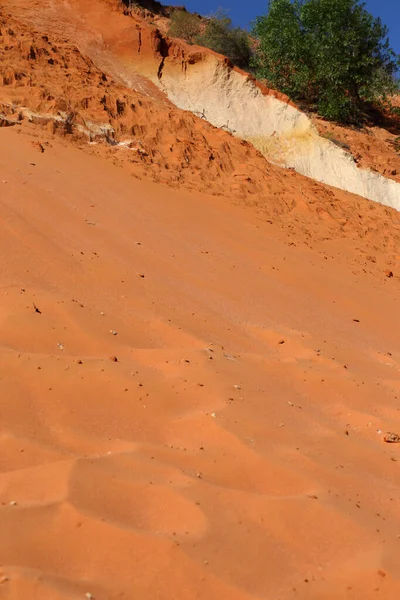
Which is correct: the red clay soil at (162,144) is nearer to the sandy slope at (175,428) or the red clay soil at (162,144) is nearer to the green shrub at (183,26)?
the sandy slope at (175,428)

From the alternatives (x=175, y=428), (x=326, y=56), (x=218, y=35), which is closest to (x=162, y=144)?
(x=175, y=428)

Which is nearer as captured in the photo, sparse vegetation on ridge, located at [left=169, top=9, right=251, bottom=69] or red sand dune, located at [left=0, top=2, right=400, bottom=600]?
red sand dune, located at [left=0, top=2, right=400, bottom=600]

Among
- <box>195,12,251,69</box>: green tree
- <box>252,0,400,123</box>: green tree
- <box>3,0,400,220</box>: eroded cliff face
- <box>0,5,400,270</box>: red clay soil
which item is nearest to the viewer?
<box>0,5,400,270</box>: red clay soil

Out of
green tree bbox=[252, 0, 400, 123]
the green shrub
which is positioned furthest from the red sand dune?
the green shrub

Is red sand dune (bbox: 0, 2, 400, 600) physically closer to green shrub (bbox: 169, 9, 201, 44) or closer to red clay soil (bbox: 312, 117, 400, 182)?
red clay soil (bbox: 312, 117, 400, 182)

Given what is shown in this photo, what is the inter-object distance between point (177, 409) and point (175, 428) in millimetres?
170

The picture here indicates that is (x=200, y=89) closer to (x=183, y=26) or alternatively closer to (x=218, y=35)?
(x=218, y=35)

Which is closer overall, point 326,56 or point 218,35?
point 326,56

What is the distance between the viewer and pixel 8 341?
305 centimetres

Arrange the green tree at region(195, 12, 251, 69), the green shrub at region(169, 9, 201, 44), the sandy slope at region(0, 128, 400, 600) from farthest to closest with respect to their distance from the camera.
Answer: the green shrub at region(169, 9, 201, 44), the green tree at region(195, 12, 251, 69), the sandy slope at region(0, 128, 400, 600)

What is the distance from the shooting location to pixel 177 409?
282cm

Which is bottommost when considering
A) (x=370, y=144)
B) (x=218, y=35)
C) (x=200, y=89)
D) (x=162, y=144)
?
(x=162, y=144)

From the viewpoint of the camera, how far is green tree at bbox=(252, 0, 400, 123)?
20.1 metres

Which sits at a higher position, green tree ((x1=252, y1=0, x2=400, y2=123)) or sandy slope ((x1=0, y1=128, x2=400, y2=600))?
green tree ((x1=252, y1=0, x2=400, y2=123))
